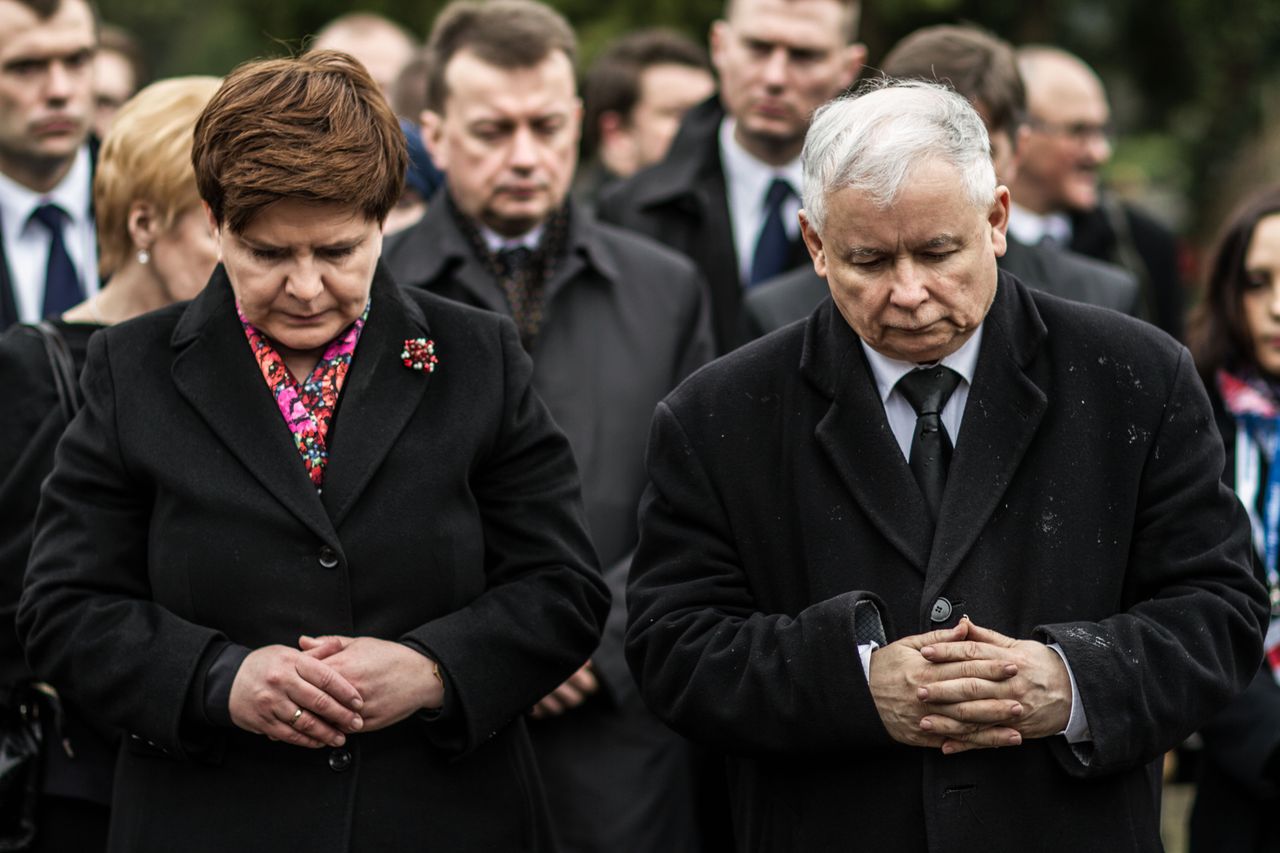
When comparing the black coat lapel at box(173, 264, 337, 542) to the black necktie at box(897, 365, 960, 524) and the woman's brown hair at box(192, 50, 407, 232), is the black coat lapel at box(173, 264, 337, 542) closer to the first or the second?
the woman's brown hair at box(192, 50, 407, 232)

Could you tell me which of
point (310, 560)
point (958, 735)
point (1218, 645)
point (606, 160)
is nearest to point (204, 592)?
point (310, 560)

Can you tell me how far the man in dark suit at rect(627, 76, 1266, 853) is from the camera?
123 inches

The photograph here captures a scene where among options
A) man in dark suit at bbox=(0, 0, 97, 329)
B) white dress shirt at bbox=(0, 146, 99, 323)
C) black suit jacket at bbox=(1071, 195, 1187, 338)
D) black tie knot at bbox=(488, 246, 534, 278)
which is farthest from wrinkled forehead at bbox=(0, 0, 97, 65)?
black suit jacket at bbox=(1071, 195, 1187, 338)

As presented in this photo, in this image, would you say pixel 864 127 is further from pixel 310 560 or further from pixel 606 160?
pixel 606 160

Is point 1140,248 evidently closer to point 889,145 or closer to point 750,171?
point 750,171

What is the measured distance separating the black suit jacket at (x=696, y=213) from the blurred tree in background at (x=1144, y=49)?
5.96 m

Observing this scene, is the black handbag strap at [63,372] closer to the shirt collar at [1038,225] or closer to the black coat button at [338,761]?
the black coat button at [338,761]

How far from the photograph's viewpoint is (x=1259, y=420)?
4609 mm

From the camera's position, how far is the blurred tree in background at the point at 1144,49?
12.0 m

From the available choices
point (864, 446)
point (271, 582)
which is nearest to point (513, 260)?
point (271, 582)

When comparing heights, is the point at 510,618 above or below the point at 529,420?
below

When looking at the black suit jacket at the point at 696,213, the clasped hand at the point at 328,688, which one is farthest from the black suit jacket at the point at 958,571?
the black suit jacket at the point at 696,213

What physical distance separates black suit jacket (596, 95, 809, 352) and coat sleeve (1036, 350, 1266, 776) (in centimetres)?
212

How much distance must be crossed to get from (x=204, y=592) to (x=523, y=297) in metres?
1.54
